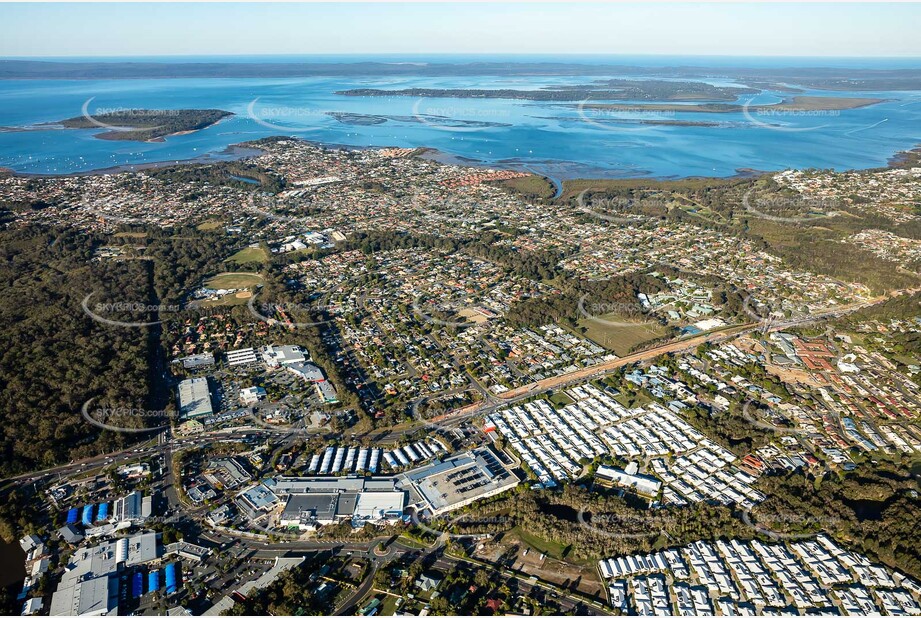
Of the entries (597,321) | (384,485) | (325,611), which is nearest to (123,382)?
(384,485)

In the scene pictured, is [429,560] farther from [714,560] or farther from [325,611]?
[714,560]

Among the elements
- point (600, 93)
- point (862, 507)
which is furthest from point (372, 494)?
point (600, 93)

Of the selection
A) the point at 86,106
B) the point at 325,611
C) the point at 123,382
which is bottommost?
the point at 325,611

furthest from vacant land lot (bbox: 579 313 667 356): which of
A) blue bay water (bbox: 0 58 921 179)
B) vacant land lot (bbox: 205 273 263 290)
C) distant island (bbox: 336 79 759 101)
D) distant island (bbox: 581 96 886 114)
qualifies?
distant island (bbox: 336 79 759 101)
